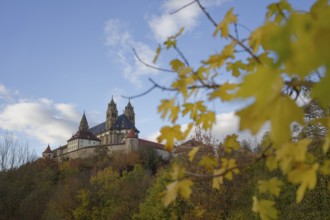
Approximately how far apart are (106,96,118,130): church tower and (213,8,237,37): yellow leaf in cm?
10069

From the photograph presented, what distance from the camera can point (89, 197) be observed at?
35000 millimetres

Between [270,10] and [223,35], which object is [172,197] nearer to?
[223,35]

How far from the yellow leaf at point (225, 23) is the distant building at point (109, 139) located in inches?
2615

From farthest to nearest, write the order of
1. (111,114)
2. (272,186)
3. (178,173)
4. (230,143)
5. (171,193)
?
(111,114), (230,143), (272,186), (178,173), (171,193)

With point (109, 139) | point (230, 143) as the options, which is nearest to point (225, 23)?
point (230, 143)

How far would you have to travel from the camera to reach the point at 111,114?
10519 cm

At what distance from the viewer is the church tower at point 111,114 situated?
4063 inches

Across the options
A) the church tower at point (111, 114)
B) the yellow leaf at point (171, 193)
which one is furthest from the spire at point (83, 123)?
the yellow leaf at point (171, 193)

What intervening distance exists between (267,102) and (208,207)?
21.1 m

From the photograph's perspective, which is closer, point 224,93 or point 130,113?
point 224,93

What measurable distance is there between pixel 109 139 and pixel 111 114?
12.9 metres

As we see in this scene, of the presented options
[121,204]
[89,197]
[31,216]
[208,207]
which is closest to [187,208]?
[208,207]

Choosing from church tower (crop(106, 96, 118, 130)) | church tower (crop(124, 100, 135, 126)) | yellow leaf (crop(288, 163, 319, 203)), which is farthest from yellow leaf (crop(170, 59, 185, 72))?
church tower (crop(124, 100, 135, 126))

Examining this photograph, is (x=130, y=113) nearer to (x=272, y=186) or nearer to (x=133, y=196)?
(x=133, y=196)
